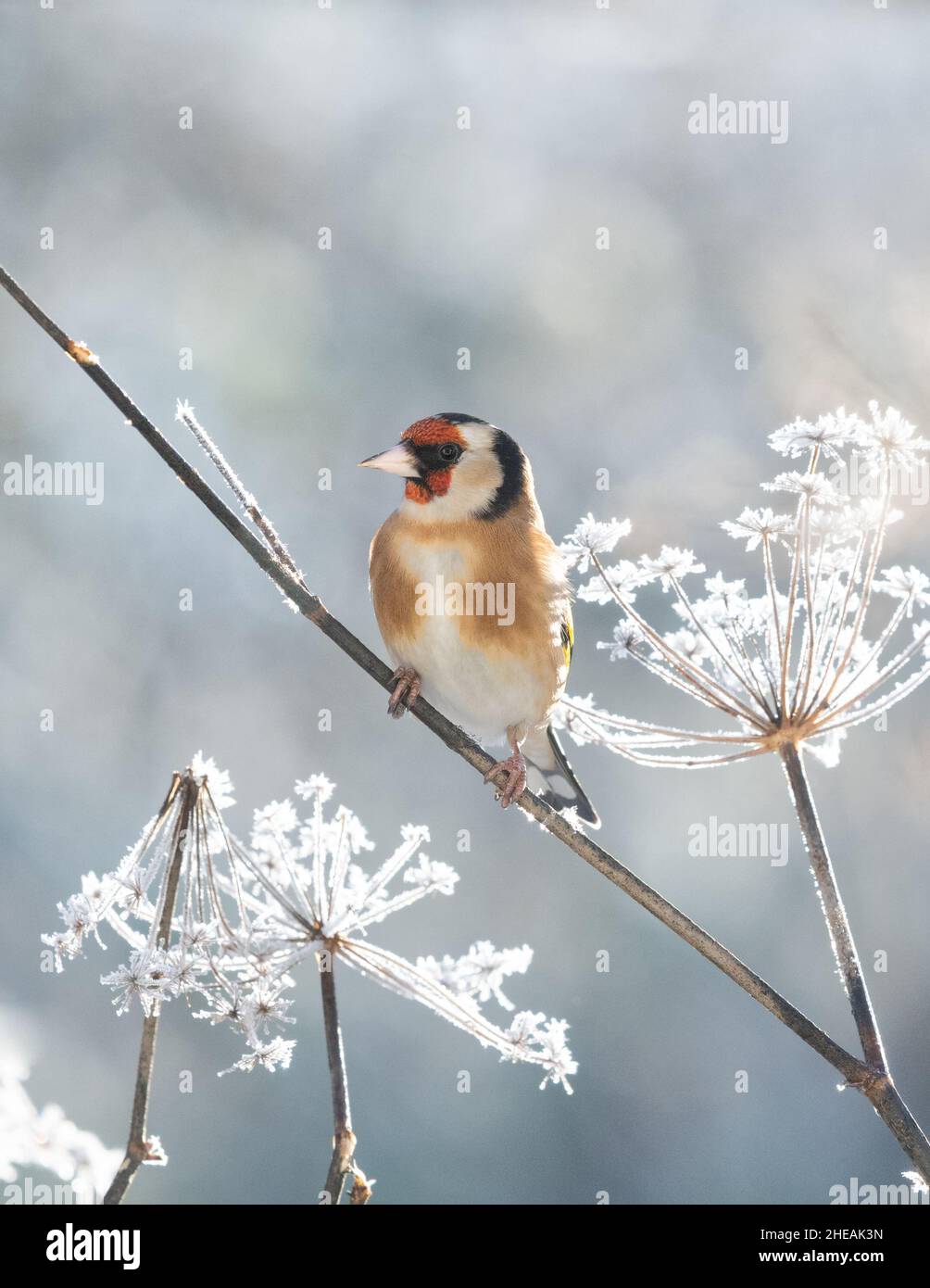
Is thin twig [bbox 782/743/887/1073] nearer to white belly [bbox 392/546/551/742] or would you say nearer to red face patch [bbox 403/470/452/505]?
white belly [bbox 392/546/551/742]

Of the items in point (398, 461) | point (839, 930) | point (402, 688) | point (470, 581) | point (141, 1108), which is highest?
point (398, 461)

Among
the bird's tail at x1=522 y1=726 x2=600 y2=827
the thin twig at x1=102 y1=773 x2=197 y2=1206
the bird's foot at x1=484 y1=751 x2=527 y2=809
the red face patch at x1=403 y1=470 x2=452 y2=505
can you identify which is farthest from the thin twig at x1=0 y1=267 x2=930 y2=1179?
A: the bird's tail at x1=522 y1=726 x2=600 y2=827

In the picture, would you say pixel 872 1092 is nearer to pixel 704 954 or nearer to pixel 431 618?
pixel 704 954

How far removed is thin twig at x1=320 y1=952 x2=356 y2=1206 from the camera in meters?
1.67

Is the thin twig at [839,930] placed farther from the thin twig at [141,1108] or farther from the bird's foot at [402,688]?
the bird's foot at [402,688]

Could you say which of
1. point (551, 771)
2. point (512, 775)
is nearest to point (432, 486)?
point (512, 775)

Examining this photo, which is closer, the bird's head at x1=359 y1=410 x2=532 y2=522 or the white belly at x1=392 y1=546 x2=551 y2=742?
the bird's head at x1=359 y1=410 x2=532 y2=522

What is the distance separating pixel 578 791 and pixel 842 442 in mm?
1845

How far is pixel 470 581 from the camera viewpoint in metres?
3.75

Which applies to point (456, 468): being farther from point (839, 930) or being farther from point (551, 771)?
point (839, 930)


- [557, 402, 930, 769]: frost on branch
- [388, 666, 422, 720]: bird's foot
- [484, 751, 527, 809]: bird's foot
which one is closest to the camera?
[557, 402, 930, 769]: frost on branch

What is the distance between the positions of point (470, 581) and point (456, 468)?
316 millimetres
